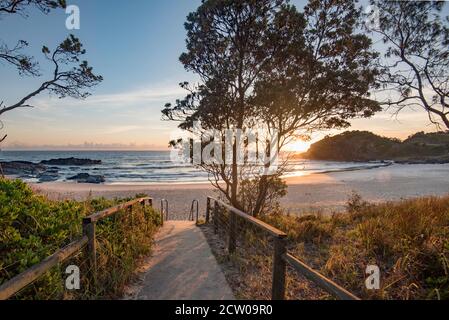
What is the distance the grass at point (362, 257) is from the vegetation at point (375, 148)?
71.3m

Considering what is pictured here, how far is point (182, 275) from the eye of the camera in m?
5.63

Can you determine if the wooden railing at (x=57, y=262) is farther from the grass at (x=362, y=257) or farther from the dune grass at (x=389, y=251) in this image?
the dune grass at (x=389, y=251)

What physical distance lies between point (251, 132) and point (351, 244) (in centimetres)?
456

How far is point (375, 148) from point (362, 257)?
87801 mm

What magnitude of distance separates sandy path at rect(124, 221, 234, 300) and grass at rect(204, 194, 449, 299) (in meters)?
0.27

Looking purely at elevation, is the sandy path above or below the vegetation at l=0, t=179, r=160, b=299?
below

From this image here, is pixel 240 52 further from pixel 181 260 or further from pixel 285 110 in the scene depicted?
pixel 181 260

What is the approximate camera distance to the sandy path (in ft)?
15.8
